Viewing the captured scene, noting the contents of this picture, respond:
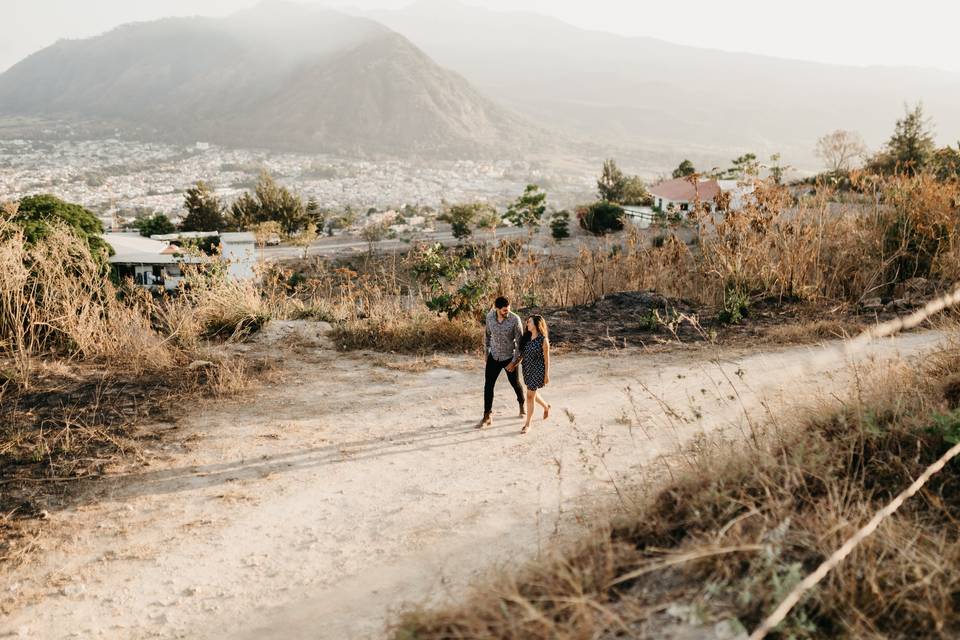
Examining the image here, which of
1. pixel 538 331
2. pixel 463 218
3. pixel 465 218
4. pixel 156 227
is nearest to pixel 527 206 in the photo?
pixel 465 218

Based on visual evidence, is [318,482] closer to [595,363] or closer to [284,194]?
[595,363]

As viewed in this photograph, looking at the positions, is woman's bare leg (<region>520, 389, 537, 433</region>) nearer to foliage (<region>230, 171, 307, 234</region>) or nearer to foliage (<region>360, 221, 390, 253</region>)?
foliage (<region>360, 221, 390, 253</region>)

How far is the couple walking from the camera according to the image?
6.20m

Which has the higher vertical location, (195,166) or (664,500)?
(195,166)

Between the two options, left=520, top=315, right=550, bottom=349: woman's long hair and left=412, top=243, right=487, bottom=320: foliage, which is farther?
left=412, top=243, right=487, bottom=320: foliage

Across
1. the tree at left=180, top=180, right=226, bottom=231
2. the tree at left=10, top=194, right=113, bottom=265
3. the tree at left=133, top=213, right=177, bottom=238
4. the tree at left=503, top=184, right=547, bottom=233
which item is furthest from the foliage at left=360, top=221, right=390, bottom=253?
the tree at left=10, top=194, right=113, bottom=265

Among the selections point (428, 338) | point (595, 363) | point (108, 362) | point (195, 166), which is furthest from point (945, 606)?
point (195, 166)

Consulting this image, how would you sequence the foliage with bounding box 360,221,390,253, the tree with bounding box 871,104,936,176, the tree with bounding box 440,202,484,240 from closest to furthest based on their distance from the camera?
the tree with bounding box 871,104,936,176
the tree with bounding box 440,202,484,240
the foliage with bounding box 360,221,390,253

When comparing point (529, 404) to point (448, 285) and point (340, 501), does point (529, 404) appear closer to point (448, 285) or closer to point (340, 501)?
point (340, 501)

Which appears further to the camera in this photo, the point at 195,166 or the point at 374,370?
the point at 195,166

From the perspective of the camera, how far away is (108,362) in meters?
7.76

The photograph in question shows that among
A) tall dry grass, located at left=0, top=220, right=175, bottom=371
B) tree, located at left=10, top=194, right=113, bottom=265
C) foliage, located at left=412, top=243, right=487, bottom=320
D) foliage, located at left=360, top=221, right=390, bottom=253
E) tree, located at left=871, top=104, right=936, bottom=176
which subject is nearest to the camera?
tall dry grass, located at left=0, top=220, right=175, bottom=371

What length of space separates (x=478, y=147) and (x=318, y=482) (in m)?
159

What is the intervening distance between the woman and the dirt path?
32cm
